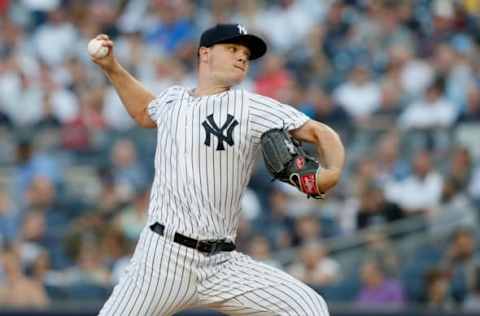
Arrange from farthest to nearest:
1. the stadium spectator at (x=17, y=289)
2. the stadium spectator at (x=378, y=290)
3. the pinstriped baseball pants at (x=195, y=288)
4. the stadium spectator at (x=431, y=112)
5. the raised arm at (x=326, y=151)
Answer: the stadium spectator at (x=431, y=112), the stadium spectator at (x=17, y=289), the stadium spectator at (x=378, y=290), the pinstriped baseball pants at (x=195, y=288), the raised arm at (x=326, y=151)

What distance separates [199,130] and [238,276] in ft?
2.19

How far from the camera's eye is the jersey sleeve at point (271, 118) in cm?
546

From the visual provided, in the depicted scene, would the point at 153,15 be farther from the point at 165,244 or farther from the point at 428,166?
the point at 165,244

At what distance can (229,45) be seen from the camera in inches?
223

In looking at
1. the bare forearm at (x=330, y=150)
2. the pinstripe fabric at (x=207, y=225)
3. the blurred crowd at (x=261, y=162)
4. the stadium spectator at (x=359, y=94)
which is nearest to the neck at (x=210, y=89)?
the pinstripe fabric at (x=207, y=225)

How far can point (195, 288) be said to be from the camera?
18.0ft

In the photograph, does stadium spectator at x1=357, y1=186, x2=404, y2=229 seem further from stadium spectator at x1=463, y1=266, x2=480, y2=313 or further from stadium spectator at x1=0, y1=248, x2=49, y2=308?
stadium spectator at x1=0, y1=248, x2=49, y2=308

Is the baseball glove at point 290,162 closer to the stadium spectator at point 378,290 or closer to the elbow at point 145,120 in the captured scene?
the elbow at point 145,120

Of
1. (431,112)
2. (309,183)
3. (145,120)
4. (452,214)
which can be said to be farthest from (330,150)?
(431,112)

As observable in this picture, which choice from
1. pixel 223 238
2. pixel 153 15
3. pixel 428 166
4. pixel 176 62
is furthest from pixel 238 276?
pixel 153 15

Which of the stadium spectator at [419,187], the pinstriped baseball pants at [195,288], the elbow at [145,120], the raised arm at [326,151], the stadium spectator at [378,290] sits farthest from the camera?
the stadium spectator at [419,187]

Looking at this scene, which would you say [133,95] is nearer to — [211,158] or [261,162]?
[211,158]

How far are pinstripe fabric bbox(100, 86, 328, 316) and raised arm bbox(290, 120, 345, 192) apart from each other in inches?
2.7

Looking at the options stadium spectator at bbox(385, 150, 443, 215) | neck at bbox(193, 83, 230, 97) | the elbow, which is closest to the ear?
neck at bbox(193, 83, 230, 97)
